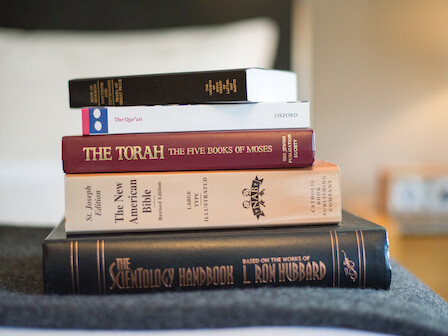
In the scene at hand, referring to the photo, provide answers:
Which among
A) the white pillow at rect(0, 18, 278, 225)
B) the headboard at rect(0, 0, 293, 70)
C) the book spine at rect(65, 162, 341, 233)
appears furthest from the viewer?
the headboard at rect(0, 0, 293, 70)

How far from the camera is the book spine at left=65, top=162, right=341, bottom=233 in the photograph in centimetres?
48

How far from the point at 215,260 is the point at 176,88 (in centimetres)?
21

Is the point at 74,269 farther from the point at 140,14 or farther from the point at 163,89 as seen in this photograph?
the point at 140,14

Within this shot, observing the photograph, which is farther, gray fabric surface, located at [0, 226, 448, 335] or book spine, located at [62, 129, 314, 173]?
book spine, located at [62, 129, 314, 173]

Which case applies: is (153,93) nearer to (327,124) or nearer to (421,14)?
(327,124)

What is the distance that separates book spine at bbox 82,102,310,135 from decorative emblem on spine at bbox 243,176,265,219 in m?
0.08

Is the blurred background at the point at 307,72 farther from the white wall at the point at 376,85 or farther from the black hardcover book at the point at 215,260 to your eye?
the black hardcover book at the point at 215,260

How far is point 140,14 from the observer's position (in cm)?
171

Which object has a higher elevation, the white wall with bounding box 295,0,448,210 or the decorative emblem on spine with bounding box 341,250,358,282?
the white wall with bounding box 295,0,448,210

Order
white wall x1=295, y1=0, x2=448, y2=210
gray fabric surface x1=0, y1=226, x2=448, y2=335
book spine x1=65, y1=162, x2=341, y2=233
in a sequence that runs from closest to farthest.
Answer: gray fabric surface x1=0, y1=226, x2=448, y2=335 → book spine x1=65, y1=162, x2=341, y2=233 → white wall x1=295, y1=0, x2=448, y2=210

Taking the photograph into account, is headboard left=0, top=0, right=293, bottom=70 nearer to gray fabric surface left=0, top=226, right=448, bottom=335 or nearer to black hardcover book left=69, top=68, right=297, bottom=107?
black hardcover book left=69, top=68, right=297, bottom=107

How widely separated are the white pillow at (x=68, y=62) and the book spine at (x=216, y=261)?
3.33 feet

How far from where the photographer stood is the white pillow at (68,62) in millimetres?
1505

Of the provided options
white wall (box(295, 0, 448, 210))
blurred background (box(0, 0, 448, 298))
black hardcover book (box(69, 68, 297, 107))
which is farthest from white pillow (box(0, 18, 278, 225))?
black hardcover book (box(69, 68, 297, 107))
